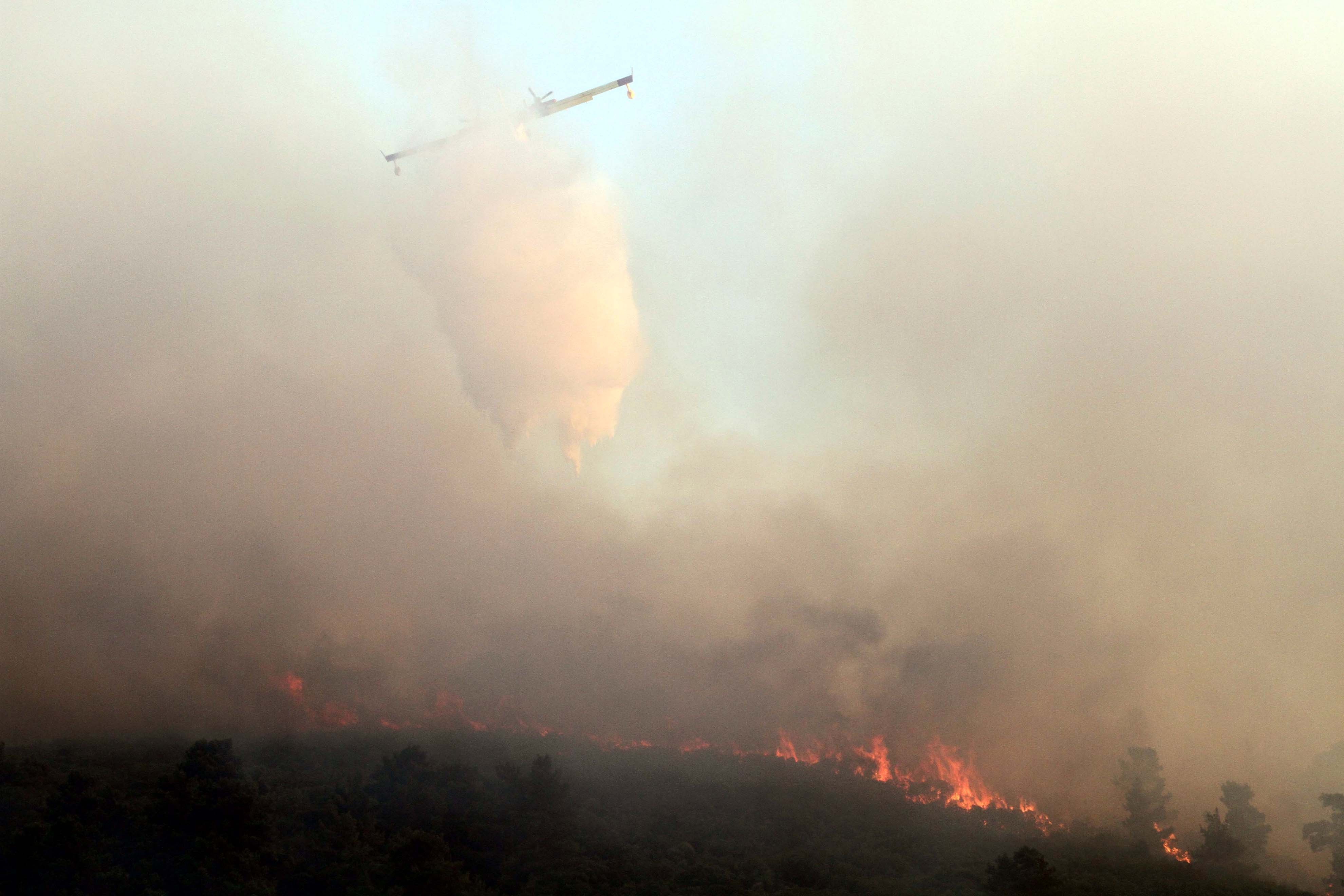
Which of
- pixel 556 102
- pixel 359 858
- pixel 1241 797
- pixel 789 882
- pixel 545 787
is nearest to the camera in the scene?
pixel 556 102

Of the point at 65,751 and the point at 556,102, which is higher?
the point at 556,102

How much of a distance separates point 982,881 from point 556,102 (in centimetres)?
14782

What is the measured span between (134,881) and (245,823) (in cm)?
1658

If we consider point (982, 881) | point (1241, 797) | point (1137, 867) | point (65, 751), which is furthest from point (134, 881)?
point (1241, 797)

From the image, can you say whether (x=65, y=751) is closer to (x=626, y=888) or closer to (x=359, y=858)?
(x=359, y=858)

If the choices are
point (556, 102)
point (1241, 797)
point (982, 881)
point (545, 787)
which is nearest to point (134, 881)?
point (545, 787)

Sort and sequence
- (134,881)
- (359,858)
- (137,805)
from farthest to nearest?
1. (137,805)
2. (359,858)
3. (134,881)

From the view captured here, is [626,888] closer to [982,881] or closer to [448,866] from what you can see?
[448,866]

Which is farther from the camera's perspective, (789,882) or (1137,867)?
(1137,867)

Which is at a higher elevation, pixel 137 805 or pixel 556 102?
pixel 556 102

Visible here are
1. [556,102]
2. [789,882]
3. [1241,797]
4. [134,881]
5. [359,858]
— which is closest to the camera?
[556,102]

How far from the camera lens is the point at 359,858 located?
128500 millimetres

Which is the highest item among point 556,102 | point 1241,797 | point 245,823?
point 556,102

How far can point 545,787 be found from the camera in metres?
161
